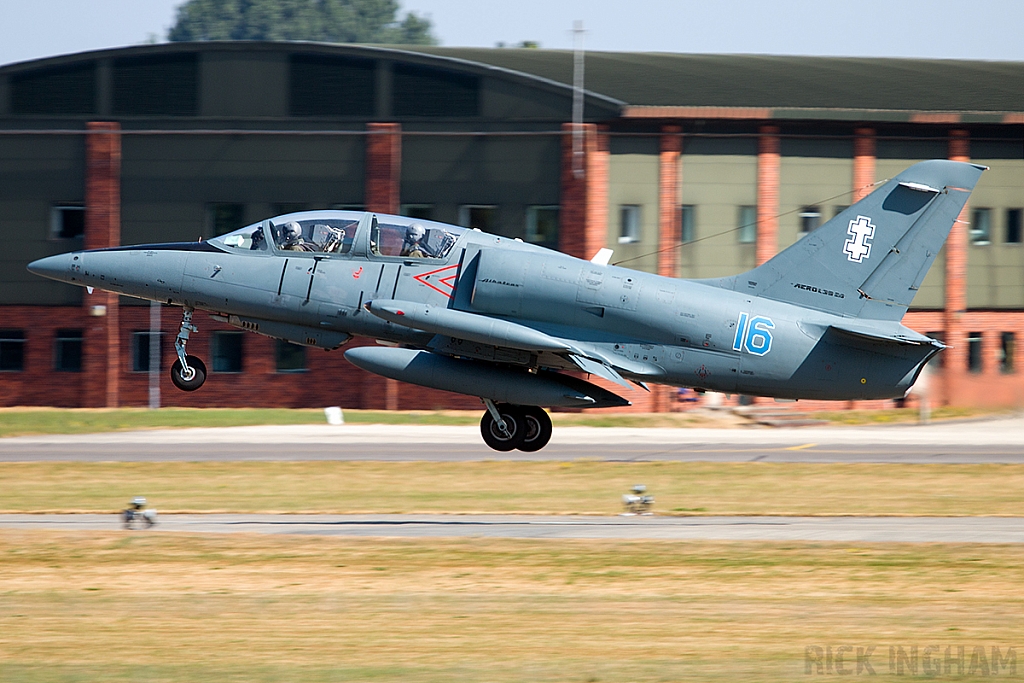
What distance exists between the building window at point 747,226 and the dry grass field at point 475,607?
27850mm

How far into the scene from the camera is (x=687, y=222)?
54.4 metres

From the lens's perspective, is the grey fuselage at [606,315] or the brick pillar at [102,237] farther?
the brick pillar at [102,237]

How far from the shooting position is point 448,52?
58.6m

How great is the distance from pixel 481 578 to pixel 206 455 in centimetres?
2010

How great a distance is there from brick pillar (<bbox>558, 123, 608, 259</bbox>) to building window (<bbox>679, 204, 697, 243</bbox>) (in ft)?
11.0

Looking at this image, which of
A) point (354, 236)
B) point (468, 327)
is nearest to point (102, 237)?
point (354, 236)

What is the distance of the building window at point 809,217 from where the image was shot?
54.3 metres

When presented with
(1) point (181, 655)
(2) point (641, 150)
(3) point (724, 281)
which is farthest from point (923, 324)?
(1) point (181, 655)

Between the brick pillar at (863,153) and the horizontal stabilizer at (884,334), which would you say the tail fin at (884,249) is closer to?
the horizontal stabilizer at (884,334)

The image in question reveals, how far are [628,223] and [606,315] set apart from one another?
32069 millimetres

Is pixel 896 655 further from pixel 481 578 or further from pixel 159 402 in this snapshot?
pixel 159 402

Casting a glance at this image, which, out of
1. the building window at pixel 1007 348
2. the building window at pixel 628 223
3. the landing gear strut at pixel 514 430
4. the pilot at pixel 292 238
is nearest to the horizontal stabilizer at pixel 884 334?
Answer: the landing gear strut at pixel 514 430

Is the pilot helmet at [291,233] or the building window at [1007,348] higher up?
the pilot helmet at [291,233]

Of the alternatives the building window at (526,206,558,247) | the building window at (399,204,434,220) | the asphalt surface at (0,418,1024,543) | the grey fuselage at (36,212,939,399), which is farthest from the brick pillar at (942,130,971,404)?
the grey fuselage at (36,212,939,399)
